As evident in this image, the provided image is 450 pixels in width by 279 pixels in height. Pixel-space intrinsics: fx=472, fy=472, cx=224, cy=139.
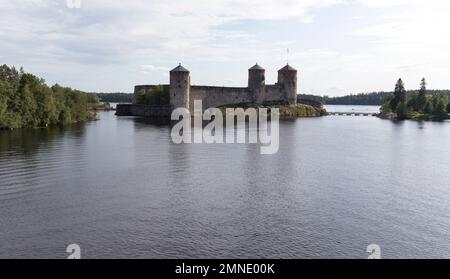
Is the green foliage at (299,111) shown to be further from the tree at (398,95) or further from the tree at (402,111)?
the tree at (402,111)

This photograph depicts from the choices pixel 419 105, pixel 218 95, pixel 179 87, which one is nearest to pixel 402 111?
pixel 419 105

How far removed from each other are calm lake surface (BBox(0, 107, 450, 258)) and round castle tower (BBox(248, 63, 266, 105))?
56856 mm

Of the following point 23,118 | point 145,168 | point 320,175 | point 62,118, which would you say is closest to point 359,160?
point 320,175

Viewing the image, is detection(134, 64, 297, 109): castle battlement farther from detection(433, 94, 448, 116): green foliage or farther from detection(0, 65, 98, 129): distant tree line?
detection(433, 94, 448, 116): green foliage

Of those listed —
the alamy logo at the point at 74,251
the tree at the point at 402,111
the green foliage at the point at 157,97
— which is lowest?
the alamy logo at the point at 74,251

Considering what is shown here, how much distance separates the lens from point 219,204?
18.1 meters

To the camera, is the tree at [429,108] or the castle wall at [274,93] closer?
the tree at [429,108]

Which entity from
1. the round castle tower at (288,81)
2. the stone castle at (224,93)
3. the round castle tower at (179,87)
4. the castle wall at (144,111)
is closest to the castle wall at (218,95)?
the stone castle at (224,93)

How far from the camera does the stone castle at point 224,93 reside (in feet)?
256

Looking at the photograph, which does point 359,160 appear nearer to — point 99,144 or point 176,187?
point 176,187

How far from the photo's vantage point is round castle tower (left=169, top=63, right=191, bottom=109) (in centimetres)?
7712

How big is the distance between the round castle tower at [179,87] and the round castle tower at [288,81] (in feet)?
70.5

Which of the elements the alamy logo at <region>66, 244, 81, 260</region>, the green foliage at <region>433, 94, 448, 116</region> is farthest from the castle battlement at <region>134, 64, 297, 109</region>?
the alamy logo at <region>66, 244, 81, 260</region>

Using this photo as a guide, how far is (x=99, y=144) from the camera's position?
36062 millimetres
